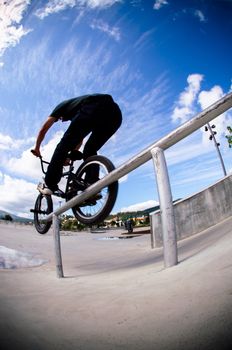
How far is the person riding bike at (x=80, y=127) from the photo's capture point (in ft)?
5.15

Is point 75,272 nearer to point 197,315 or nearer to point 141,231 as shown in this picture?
point 141,231

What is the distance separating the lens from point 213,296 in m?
0.69

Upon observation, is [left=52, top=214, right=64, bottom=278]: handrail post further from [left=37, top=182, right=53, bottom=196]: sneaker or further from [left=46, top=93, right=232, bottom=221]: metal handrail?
[left=46, top=93, right=232, bottom=221]: metal handrail

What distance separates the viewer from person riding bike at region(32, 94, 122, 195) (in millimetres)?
1569

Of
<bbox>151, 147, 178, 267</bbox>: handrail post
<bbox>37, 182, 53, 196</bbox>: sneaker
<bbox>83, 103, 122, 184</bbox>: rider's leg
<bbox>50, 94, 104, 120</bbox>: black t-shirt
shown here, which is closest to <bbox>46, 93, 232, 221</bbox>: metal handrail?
<bbox>151, 147, 178, 267</bbox>: handrail post

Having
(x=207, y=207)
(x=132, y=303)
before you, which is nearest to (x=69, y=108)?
(x=207, y=207)

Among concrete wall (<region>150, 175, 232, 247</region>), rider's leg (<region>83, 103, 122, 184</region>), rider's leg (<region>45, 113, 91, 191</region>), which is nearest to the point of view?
concrete wall (<region>150, 175, 232, 247</region>)

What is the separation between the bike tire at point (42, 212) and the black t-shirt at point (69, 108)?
762 mm

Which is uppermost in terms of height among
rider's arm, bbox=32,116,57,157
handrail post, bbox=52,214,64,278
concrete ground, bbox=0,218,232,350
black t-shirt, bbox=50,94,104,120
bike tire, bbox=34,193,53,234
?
black t-shirt, bbox=50,94,104,120

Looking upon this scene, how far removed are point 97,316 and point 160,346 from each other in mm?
258

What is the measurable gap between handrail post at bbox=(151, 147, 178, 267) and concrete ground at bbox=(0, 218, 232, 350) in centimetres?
6

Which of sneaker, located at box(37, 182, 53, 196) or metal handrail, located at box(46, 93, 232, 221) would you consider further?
sneaker, located at box(37, 182, 53, 196)

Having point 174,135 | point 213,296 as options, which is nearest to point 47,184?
point 174,135

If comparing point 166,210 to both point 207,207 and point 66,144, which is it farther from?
point 66,144
